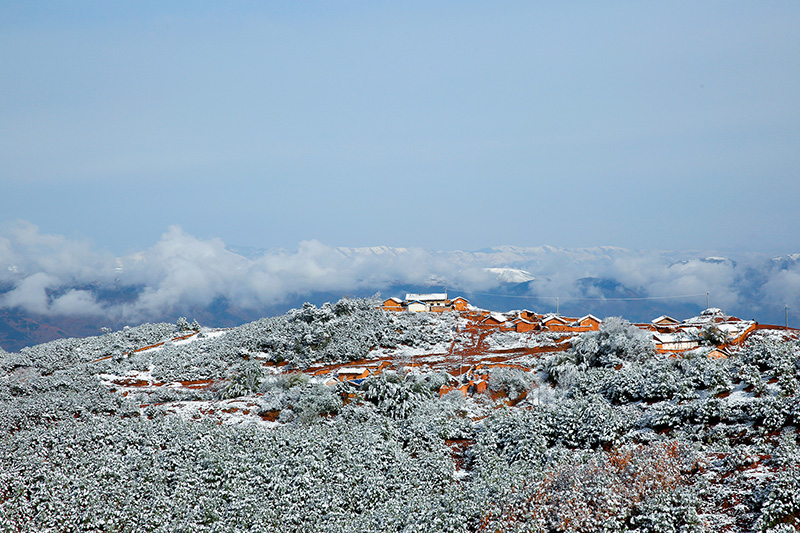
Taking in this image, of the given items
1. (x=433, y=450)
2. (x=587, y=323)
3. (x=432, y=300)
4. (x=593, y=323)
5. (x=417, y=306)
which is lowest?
(x=417, y=306)

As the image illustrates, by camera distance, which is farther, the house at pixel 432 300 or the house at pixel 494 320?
the house at pixel 432 300

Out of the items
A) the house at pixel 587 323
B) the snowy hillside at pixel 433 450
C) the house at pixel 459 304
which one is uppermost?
the snowy hillside at pixel 433 450

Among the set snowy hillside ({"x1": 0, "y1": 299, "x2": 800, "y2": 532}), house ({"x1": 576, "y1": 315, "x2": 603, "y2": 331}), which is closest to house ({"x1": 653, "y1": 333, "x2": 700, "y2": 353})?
snowy hillside ({"x1": 0, "y1": 299, "x2": 800, "y2": 532})

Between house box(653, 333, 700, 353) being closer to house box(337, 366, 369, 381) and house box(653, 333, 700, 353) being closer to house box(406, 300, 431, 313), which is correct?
house box(337, 366, 369, 381)

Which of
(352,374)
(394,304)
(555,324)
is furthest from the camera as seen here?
(394,304)

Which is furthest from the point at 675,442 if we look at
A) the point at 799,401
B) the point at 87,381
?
the point at 87,381

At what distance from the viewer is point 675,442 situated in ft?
51.4

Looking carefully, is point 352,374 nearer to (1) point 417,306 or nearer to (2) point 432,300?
(1) point 417,306

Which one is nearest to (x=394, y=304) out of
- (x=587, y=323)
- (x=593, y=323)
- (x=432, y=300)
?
(x=432, y=300)

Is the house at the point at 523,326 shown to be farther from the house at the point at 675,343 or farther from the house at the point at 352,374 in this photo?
the house at the point at 352,374

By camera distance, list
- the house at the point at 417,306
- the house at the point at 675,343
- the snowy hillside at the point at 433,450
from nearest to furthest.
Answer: the snowy hillside at the point at 433,450 < the house at the point at 675,343 < the house at the point at 417,306

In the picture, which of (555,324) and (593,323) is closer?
(555,324)

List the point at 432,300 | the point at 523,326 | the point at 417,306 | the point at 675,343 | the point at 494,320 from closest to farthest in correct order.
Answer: the point at 675,343
the point at 523,326
the point at 494,320
the point at 417,306
the point at 432,300

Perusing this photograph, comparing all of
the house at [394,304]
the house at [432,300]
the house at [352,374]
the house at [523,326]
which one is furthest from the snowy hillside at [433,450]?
the house at [432,300]
